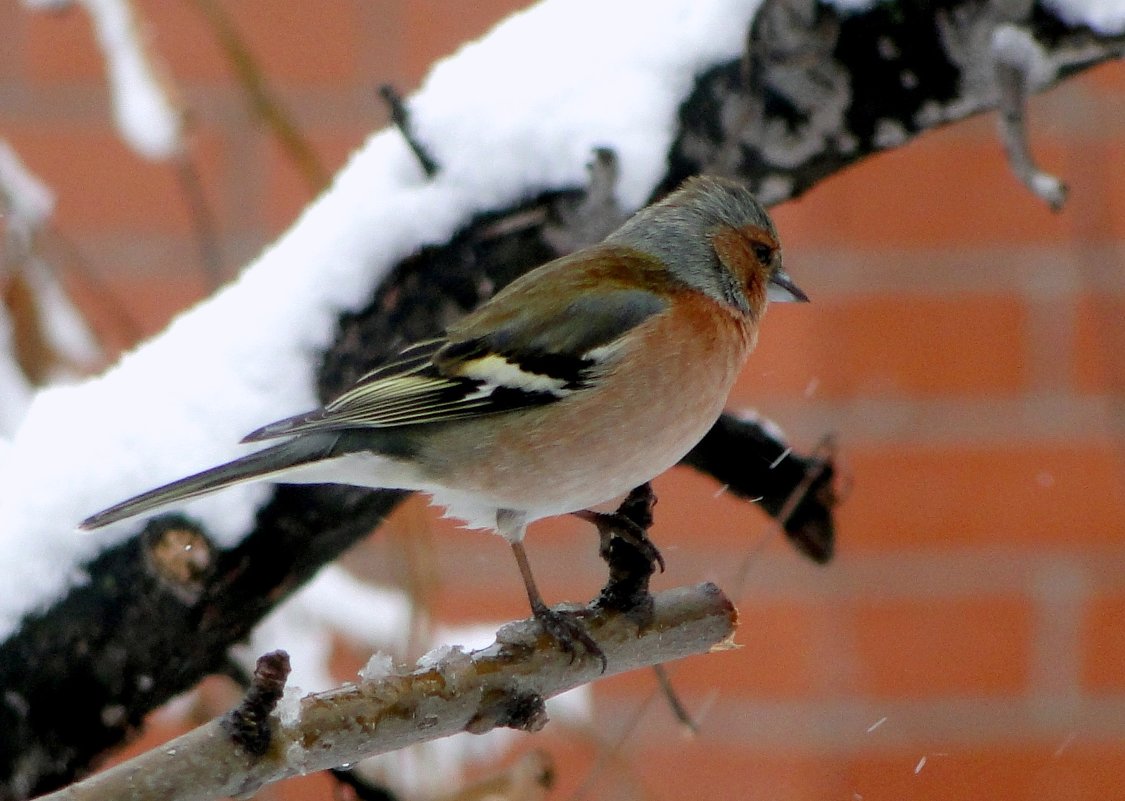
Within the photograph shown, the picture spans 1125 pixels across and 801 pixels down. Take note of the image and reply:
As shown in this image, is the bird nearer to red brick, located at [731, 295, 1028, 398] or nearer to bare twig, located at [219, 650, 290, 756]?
bare twig, located at [219, 650, 290, 756]

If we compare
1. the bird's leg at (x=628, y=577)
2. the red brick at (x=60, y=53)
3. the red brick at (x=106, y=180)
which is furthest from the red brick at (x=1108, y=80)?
the red brick at (x=60, y=53)

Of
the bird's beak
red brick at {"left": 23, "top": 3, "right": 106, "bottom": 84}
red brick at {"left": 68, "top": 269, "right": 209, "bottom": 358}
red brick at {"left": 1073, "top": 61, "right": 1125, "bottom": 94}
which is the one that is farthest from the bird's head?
red brick at {"left": 23, "top": 3, "right": 106, "bottom": 84}

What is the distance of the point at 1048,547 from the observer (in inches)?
76.0

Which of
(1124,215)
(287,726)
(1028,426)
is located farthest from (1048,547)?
(287,726)

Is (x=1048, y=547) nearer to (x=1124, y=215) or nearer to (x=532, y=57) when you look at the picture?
(x=1124, y=215)

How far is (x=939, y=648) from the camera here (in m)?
1.95

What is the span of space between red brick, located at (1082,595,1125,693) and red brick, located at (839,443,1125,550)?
0.30 ft

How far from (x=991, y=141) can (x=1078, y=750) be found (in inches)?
34.9

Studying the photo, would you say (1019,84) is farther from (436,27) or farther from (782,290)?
(436,27)

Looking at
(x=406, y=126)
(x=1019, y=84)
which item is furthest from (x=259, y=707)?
(x=1019, y=84)

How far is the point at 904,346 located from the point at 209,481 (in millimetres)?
1135

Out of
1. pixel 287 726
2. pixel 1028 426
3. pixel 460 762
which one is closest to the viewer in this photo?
pixel 287 726

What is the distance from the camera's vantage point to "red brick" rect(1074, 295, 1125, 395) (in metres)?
1.79

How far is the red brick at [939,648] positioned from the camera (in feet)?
6.34
